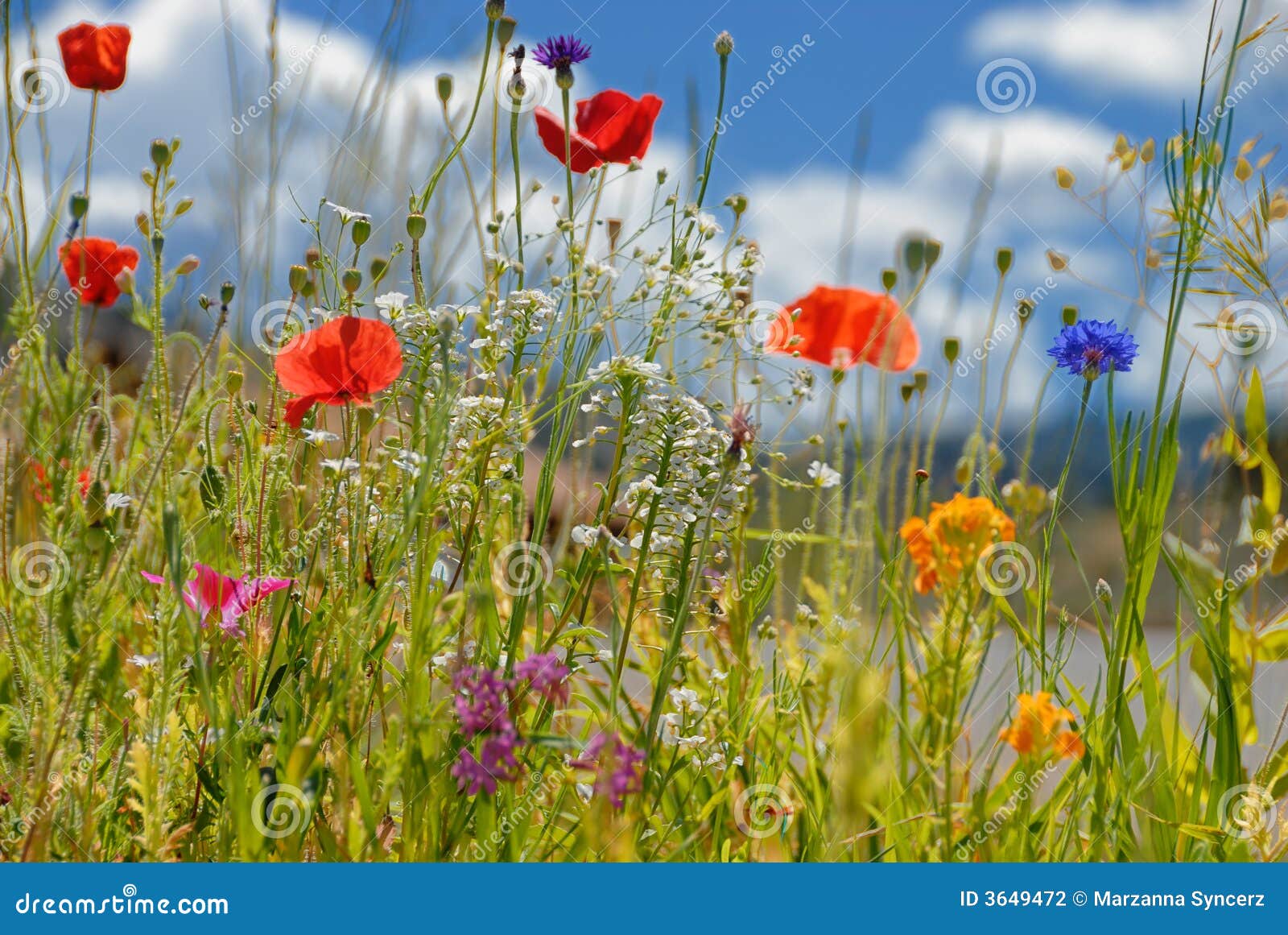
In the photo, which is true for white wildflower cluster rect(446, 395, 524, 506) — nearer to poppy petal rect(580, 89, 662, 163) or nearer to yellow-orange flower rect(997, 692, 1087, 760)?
poppy petal rect(580, 89, 662, 163)

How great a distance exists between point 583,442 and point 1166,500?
0.54 metres

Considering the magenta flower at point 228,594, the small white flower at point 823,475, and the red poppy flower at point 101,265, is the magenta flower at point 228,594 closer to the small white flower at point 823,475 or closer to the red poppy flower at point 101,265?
the small white flower at point 823,475

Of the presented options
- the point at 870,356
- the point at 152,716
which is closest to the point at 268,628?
the point at 152,716

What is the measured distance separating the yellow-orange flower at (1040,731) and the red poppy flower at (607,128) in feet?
2.17

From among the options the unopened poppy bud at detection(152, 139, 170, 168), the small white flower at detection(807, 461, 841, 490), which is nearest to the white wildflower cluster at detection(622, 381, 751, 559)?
the small white flower at detection(807, 461, 841, 490)

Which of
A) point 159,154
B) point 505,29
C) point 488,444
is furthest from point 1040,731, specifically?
point 159,154

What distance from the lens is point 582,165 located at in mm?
1084

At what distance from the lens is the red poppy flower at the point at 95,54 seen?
1.25m

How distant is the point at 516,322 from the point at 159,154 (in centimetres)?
36

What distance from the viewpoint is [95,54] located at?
1.25 metres

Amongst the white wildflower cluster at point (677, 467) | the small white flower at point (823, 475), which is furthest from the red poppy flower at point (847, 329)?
the white wildflower cluster at point (677, 467)

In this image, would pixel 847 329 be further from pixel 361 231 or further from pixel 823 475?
pixel 361 231

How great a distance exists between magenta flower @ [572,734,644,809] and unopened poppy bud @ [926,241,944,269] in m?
0.63

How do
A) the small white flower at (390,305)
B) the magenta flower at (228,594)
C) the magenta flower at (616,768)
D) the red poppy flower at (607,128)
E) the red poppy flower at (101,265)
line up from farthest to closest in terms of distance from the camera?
the red poppy flower at (101,265) → the red poppy flower at (607,128) → the small white flower at (390,305) → the magenta flower at (228,594) → the magenta flower at (616,768)
